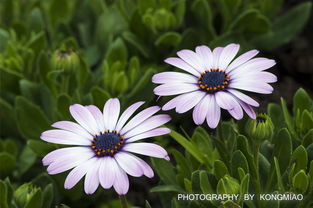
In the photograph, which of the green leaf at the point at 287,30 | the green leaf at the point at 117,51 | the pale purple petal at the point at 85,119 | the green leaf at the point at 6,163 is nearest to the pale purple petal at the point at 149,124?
the pale purple petal at the point at 85,119

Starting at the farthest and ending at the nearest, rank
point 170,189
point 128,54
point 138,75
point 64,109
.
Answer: point 128,54
point 138,75
point 64,109
point 170,189

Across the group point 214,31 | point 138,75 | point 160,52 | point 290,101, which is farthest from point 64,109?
point 290,101

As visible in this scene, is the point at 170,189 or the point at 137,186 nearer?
the point at 170,189

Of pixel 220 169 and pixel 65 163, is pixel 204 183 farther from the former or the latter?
pixel 65 163

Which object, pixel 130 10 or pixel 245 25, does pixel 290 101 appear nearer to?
pixel 245 25

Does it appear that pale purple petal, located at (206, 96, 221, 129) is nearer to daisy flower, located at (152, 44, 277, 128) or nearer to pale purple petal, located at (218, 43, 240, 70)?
daisy flower, located at (152, 44, 277, 128)

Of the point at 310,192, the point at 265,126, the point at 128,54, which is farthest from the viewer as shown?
the point at 128,54

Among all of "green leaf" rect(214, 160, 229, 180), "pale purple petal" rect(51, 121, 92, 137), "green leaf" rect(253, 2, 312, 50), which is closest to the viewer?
"pale purple petal" rect(51, 121, 92, 137)

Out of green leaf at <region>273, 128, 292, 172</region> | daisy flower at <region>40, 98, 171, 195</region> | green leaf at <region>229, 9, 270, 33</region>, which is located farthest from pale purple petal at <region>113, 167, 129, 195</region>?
green leaf at <region>229, 9, 270, 33</region>
